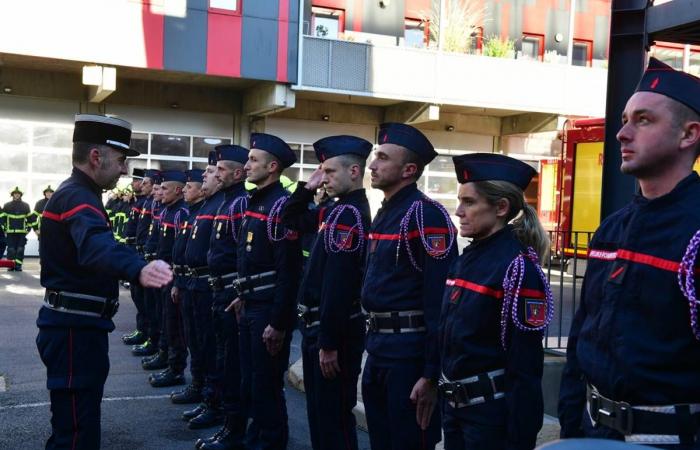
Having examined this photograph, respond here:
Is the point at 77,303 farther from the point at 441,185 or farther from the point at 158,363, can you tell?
the point at 441,185

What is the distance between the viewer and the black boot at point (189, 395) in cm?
725

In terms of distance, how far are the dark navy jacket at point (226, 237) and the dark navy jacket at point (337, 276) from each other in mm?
1365

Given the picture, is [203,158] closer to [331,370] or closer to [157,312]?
[157,312]

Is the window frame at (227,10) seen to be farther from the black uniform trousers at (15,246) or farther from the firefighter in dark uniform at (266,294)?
the firefighter in dark uniform at (266,294)

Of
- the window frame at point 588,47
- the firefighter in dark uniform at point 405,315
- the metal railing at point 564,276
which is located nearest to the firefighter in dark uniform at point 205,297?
the firefighter in dark uniform at point 405,315

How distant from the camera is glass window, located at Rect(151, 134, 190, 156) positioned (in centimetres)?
2191

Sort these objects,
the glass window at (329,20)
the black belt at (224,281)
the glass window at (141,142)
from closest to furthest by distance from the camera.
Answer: the black belt at (224,281) < the glass window at (141,142) < the glass window at (329,20)

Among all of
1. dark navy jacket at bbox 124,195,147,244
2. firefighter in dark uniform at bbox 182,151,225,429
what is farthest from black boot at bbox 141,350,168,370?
dark navy jacket at bbox 124,195,147,244

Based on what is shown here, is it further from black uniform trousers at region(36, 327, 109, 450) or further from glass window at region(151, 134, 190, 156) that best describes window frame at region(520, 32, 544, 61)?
black uniform trousers at region(36, 327, 109, 450)

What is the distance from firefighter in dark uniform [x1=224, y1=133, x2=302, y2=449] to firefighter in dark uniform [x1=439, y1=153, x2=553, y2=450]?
203 cm

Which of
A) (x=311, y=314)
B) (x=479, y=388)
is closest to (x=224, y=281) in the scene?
(x=311, y=314)

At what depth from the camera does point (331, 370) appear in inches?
180

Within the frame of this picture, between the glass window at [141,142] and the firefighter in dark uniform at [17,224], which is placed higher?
the glass window at [141,142]

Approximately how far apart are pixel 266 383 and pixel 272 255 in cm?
94
